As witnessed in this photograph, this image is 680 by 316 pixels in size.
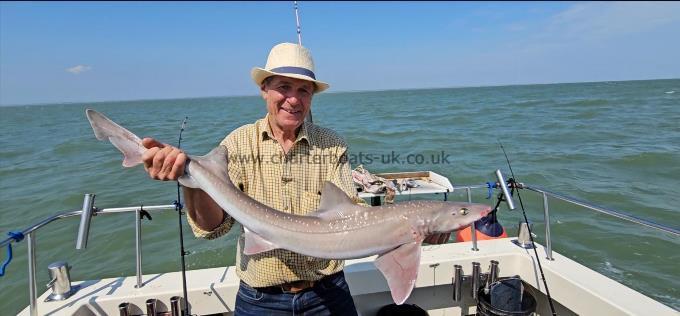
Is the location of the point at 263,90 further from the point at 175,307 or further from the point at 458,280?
the point at 458,280

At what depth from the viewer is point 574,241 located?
29.9 ft

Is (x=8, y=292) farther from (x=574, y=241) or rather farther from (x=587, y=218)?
(x=587, y=218)

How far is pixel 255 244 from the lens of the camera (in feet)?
7.89

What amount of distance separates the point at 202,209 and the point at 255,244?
1.36 ft

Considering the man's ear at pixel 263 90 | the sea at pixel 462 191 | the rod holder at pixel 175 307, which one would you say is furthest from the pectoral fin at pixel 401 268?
the sea at pixel 462 191

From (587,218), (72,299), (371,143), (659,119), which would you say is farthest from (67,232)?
(659,119)

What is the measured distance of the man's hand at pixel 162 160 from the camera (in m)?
2.22

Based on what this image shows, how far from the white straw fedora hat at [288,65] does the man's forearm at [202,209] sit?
0.87m

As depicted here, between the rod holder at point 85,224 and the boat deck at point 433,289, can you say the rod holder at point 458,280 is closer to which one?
the boat deck at point 433,289

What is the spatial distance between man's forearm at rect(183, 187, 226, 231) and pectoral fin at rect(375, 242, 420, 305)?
3.49 feet

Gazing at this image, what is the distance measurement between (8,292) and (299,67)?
8834mm

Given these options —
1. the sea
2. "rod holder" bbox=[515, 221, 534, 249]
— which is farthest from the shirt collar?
"rod holder" bbox=[515, 221, 534, 249]

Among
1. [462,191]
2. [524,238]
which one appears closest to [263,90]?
[524,238]

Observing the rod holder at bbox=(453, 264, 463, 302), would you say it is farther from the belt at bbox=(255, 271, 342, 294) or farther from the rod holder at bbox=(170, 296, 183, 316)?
the rod holder at bbox=(170, 296, 183, 316)
